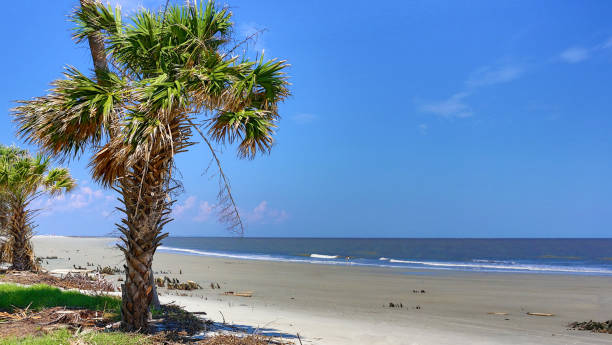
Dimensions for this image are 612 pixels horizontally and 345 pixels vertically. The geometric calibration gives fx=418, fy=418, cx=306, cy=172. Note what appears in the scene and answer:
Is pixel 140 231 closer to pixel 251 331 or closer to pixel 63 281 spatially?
pixel 251 331

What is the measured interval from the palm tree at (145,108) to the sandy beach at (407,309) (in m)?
1.51

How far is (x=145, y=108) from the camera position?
20.6ft

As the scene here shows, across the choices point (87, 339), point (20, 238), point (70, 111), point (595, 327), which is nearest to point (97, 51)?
point (70, 111)

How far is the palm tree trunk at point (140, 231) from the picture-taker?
6.87m

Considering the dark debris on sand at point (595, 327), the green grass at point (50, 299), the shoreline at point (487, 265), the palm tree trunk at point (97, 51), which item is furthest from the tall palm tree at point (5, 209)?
the dark debris on sand at point (595, 327)

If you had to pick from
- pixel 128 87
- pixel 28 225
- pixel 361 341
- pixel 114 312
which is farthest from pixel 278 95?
pixel 28 225

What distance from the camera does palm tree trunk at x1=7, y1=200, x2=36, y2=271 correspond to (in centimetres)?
1558

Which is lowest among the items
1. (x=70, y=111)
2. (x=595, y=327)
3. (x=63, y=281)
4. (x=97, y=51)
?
(x=595, y=327)

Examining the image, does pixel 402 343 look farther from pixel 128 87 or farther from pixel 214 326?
pixel 128 87

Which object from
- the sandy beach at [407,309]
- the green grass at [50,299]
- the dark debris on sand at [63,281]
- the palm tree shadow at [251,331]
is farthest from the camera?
the dark debris on sand at [63,281]

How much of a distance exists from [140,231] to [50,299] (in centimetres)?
435

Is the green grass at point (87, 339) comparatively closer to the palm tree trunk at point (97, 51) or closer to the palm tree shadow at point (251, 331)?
the palm tree shadow at point (251, 331)

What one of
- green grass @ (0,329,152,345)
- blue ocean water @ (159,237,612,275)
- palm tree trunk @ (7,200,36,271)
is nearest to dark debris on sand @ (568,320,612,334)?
green grass @ (0,329,152,345)

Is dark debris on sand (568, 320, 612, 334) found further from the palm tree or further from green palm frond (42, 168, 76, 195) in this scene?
green palm frond (42, 168, 76, 195)
